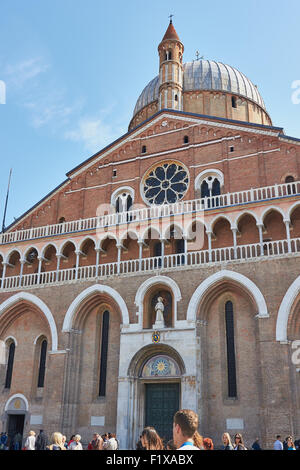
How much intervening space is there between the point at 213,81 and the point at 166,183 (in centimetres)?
1348

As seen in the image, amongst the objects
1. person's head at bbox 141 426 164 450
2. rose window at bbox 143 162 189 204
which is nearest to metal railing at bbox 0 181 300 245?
rose window at bbox 143 162 189 204

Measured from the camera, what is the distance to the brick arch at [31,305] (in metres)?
20.5

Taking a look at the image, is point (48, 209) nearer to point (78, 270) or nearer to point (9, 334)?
point (78, 270)

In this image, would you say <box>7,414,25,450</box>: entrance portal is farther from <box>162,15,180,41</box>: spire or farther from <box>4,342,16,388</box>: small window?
<box>162,15,180,41</box>: spire

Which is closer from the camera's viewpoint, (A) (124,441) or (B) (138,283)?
(A) (124,441)

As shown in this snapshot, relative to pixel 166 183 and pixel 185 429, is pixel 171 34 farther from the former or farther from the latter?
pixel 185 429

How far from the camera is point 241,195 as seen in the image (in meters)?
20.1

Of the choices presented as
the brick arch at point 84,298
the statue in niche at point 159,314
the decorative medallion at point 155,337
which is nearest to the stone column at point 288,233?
the statue in niche at point 159,314

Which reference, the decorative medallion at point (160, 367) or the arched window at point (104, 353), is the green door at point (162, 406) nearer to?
the decorative medallion at point (160, 367)

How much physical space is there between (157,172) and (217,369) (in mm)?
10198

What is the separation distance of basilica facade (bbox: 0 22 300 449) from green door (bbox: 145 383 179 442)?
0.05 meters
